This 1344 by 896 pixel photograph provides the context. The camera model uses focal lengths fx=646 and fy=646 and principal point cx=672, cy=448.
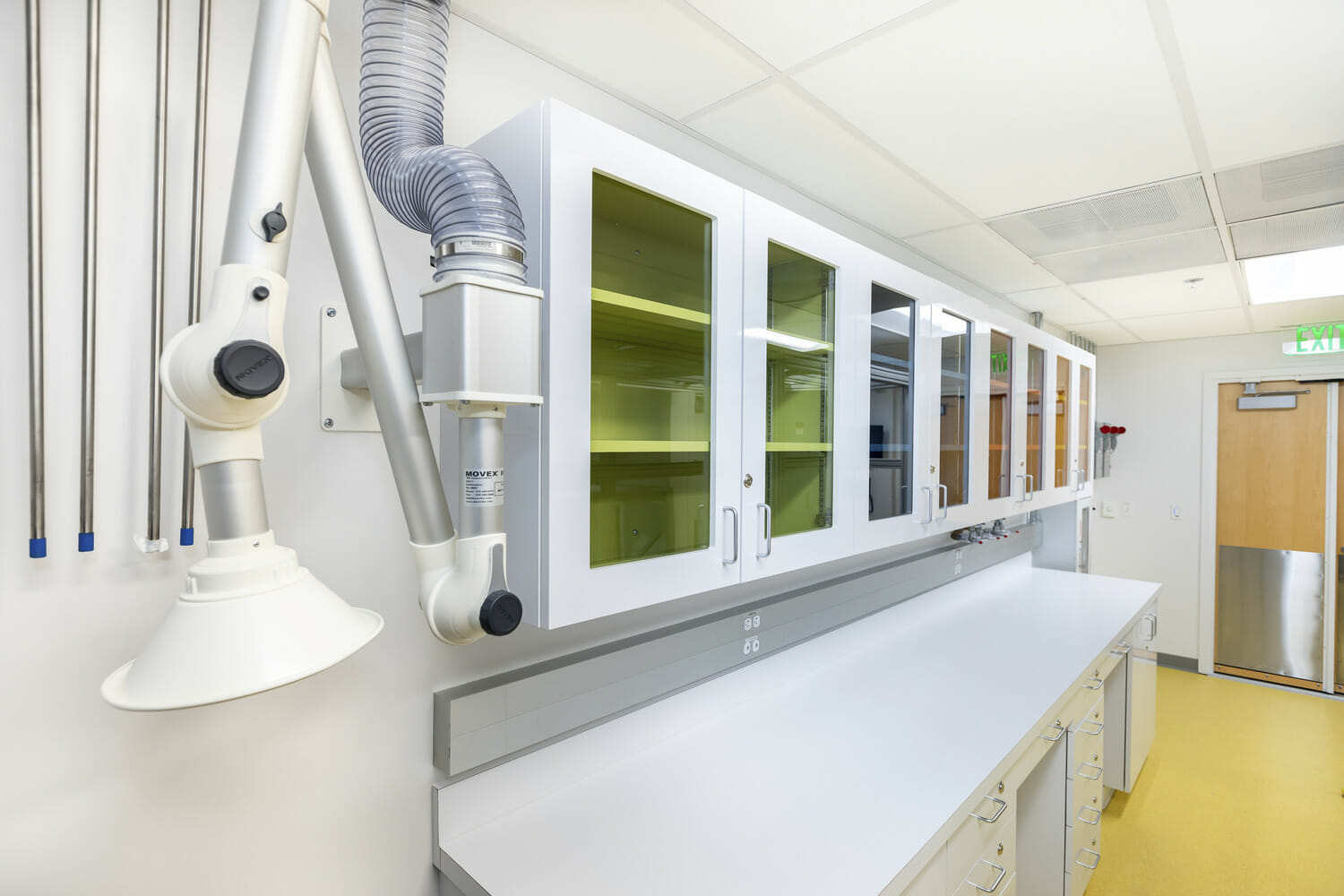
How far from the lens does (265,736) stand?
0.95m

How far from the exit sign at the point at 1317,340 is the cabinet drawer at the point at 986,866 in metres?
4.45

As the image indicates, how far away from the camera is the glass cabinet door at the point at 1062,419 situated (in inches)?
118

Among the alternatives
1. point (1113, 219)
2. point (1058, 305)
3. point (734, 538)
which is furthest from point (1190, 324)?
point (734, 538)

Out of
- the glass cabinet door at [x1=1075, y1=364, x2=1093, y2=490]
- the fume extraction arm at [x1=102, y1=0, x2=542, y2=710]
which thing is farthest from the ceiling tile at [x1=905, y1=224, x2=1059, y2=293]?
the fume extraction arm at [x1=102, y1=0, x2=542, y2=710]

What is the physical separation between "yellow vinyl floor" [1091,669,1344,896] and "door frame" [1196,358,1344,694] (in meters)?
0.48

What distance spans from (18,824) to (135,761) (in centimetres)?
11

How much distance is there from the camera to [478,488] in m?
0.77

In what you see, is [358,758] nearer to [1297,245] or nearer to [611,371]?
[611,371]

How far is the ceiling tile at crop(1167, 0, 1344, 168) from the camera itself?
3.88ft

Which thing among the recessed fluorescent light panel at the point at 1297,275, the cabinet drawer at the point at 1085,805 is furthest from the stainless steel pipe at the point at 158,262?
the recessed fluorescent light panel at the point at 1297,275

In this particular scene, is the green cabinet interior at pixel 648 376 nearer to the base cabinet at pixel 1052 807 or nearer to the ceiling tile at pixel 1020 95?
the ceiling tile at pixel 1020 95

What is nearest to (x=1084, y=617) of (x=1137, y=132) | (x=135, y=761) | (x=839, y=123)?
(x=1137, y=132)

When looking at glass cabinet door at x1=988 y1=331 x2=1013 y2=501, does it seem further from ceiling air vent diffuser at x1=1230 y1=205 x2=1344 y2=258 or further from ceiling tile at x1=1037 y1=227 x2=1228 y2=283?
ceiling air vent diffuser at x1=1230 y1=205 x2=1344 y2=258

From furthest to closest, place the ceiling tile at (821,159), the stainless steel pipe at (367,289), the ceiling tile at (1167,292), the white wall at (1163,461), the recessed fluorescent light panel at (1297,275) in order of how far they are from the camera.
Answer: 1. the white wall at (1163,461)
2. the ceiling tile at (1167,292)
3. the recessed fluorescent light panel at (1297,275)
4. the ceiling tile at (821,159)
5. the stainless steel pipe at (367,289)
